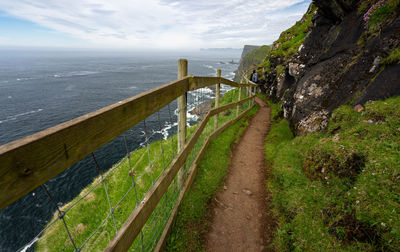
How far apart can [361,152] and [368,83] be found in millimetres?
3193

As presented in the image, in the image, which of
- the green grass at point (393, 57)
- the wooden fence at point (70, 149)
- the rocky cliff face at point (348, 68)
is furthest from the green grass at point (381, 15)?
the wooden fence at point (70, 149)

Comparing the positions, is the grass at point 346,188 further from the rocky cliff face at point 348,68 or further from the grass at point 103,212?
the grass at point 103,212

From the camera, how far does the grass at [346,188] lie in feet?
10.3

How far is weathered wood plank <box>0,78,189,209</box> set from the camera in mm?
916

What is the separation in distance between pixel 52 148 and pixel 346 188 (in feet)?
16.6

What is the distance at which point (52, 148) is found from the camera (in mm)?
1119

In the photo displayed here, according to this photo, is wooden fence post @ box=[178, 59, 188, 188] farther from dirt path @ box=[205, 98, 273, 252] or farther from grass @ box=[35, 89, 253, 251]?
dirt path @ box=[205, 98, 273, 252]

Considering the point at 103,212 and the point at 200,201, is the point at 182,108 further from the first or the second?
the point at 103,212

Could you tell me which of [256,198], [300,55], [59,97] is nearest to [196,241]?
[256,198]

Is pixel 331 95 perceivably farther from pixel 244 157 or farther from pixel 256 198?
pixel 256 198

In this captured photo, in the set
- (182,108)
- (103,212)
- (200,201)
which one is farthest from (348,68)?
(103,212)

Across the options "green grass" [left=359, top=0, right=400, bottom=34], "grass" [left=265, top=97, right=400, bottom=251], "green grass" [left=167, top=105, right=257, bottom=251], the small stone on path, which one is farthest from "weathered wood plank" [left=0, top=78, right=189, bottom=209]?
"green grass" [left=359, top=0, right=400, bottom=34]

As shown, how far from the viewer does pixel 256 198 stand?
505 cm

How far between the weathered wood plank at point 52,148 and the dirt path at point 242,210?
132 inches
